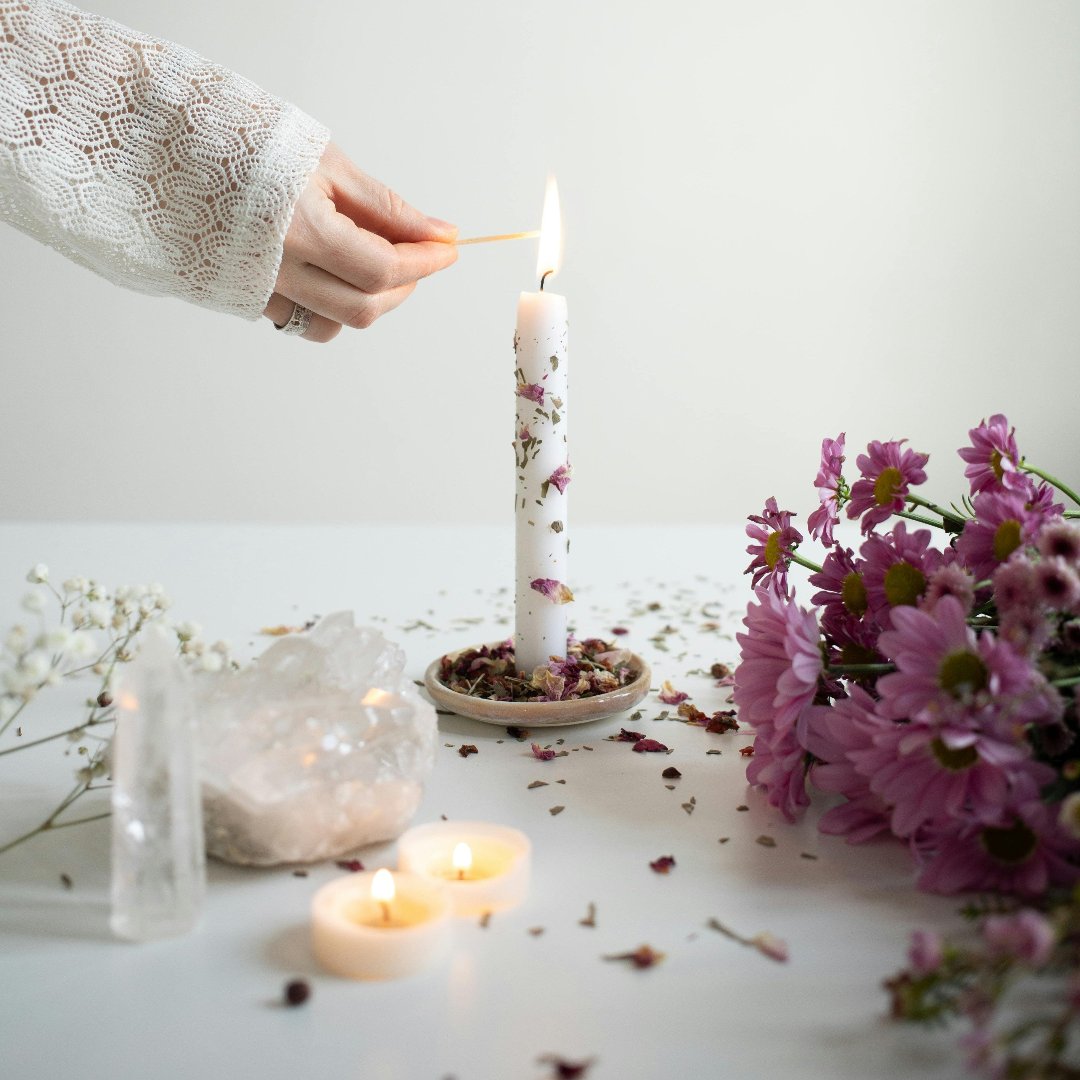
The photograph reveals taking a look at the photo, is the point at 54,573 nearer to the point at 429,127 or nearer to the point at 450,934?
the point at 450,934

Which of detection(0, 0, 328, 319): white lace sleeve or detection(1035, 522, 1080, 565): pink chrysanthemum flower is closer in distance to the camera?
detection(1035, 522, 1080, 565): pink chrysanthemum flower

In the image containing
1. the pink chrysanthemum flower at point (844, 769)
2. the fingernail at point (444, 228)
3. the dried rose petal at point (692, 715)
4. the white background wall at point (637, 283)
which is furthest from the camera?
the white background wall at point (637, 283)

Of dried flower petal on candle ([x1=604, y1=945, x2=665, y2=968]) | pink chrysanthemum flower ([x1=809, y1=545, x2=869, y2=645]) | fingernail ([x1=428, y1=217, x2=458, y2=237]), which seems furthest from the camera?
fingernail ([x1=428, y1=217, x2=458, y2=237])

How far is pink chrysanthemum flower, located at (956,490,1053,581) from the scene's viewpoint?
0.76m

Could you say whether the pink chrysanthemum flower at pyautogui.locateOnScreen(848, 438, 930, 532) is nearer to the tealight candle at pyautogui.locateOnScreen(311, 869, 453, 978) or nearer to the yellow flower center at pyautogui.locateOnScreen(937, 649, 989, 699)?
the yellow flower center at pyautogui.locateOnScreen(937, 649, 989, 699)

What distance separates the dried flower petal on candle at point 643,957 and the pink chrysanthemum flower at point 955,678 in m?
0.21

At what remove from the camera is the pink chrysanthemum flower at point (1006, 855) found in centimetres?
64

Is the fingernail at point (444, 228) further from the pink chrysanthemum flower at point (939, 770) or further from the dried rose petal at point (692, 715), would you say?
the pink chrysanthemum flower at point (939, 770)

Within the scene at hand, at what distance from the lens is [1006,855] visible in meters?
0.66


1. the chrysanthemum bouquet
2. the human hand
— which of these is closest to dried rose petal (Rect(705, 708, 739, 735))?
the chrysanthemum bouquet

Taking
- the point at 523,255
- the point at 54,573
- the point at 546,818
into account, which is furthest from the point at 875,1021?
the point at 523,255

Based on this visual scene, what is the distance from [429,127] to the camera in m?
3.61

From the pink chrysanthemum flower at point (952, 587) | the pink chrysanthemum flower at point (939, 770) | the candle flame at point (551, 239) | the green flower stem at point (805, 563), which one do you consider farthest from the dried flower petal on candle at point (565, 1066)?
the candle flame at point (551, 239)

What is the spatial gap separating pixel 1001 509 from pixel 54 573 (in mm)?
1402
